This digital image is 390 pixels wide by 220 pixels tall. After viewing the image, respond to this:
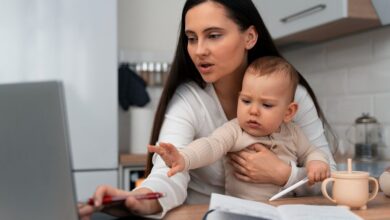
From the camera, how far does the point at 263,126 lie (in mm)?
1117

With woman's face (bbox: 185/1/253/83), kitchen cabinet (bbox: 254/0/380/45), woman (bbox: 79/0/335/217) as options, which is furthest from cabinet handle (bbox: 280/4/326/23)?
woman's face (bbox: 185/1/253/83)

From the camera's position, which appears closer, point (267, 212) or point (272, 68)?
point (267, 212)

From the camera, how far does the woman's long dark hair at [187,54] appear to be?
1.24 m

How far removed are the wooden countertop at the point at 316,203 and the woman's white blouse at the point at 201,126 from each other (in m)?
0.08

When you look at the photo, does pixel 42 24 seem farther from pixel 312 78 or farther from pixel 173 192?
pixel 173 192

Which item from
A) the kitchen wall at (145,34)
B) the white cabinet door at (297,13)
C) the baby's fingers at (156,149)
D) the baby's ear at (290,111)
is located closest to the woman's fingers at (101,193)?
the baby's fingers at (156,149)

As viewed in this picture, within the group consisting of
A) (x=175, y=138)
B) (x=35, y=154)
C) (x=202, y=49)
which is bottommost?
(x=175, y=138)

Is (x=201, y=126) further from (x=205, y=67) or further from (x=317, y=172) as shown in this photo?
(x=317, y=172)

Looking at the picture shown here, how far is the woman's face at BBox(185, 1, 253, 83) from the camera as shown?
1193 millimetres

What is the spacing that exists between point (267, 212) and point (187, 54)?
0.65 m

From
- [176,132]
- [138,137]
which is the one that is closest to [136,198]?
[176,132]

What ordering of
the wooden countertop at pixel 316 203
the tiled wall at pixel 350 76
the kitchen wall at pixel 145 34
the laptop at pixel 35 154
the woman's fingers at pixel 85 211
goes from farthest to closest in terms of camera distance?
1. the kitchen wall at pixel 145 34
2. the tiled wall at pixel 350 76
3. the wooden countertop at pixel 316 203
4. the woman's fingers at pixel 85 211
5. the laptop at pixel 35 154

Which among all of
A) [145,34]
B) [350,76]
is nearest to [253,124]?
[350,76]

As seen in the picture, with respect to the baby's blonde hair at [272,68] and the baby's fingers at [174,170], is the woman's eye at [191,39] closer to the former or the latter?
the baby's blonde hair at [272,68]
